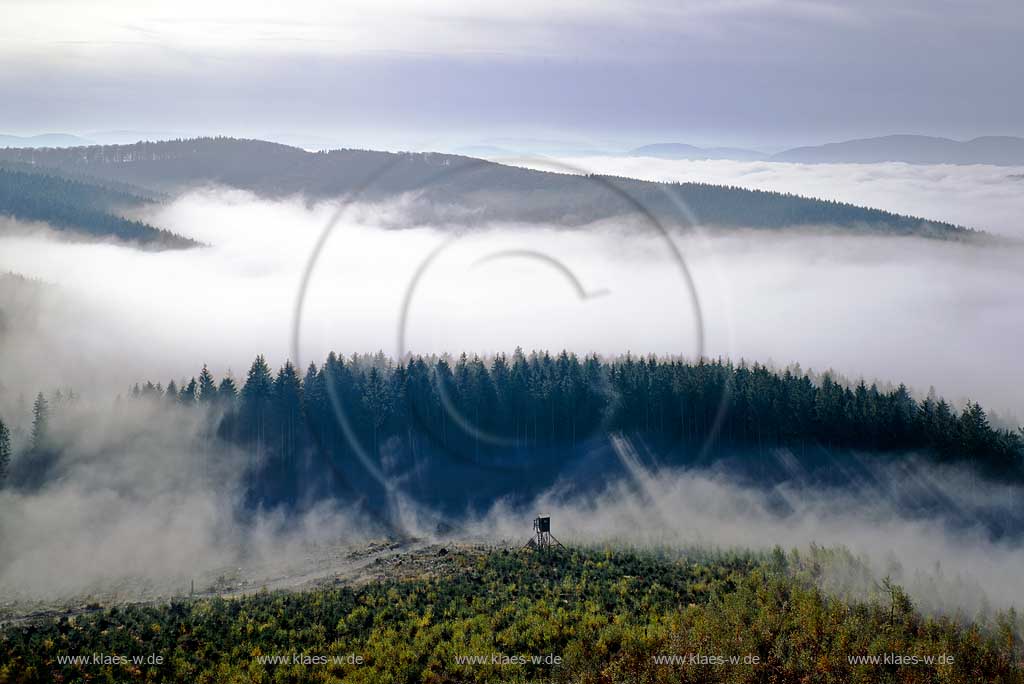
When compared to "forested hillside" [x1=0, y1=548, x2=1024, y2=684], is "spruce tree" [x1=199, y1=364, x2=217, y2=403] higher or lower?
higher

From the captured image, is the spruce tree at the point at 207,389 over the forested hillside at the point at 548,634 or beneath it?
over

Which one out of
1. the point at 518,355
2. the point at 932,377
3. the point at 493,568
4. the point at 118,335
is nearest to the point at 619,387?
the point at 518,355

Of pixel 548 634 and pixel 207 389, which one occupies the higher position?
pixel 207 389

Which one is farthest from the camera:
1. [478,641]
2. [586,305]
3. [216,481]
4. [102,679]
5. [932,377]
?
[932,377]

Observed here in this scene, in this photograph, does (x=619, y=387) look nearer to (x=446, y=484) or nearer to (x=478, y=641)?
(x=446, y=484)

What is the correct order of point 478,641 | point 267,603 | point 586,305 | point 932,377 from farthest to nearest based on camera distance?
point 932,377, point 586,305, point 267,603, point 478,641

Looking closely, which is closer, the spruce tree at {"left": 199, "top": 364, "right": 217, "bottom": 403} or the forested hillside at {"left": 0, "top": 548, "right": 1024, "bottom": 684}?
the forested hillside at {"left": 0, "top": 548, "right": 1024, "bottom": 684}

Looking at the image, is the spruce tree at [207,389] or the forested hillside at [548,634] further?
the spruce tree at [207,389]

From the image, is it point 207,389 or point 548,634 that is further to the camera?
point 207,389
